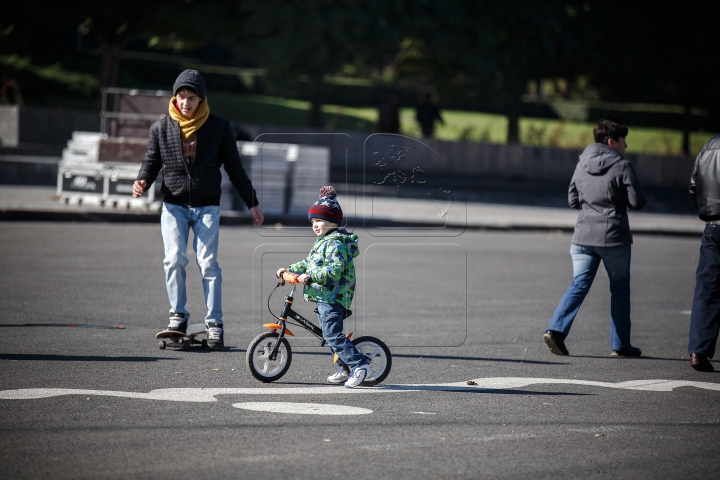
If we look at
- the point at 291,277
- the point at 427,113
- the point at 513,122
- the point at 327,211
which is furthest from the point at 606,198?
the point at 513,122

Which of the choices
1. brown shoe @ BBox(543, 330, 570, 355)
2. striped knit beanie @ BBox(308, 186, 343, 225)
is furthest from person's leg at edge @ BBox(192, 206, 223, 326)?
brown shoe @ BBox(543, 330, 570, 355)

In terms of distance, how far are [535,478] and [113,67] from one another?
27.9 metres

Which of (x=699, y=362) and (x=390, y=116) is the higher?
(x=390, y=116)

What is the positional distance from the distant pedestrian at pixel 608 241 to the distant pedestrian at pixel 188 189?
8.39ft

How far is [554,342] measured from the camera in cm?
732

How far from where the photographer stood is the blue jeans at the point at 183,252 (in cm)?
699

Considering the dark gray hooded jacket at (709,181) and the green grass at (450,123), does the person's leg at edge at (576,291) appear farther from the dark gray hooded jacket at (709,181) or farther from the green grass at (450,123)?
the green grass at (450,123)

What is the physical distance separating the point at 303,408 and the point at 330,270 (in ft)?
2.90

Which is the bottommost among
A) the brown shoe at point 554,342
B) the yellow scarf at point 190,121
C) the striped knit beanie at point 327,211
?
the brown shoe at point 554,342

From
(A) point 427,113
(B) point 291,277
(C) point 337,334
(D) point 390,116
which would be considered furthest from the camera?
(A) point 427,113

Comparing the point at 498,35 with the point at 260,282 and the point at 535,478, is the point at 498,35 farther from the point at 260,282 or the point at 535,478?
the point at 535,478

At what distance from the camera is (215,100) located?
3916 centimetres

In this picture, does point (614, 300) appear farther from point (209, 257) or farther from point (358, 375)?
point (209, 257)

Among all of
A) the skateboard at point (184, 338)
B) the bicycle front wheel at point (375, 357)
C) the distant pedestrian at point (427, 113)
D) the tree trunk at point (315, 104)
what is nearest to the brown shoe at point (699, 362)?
the bicycle front wheel at point (375, 357)
